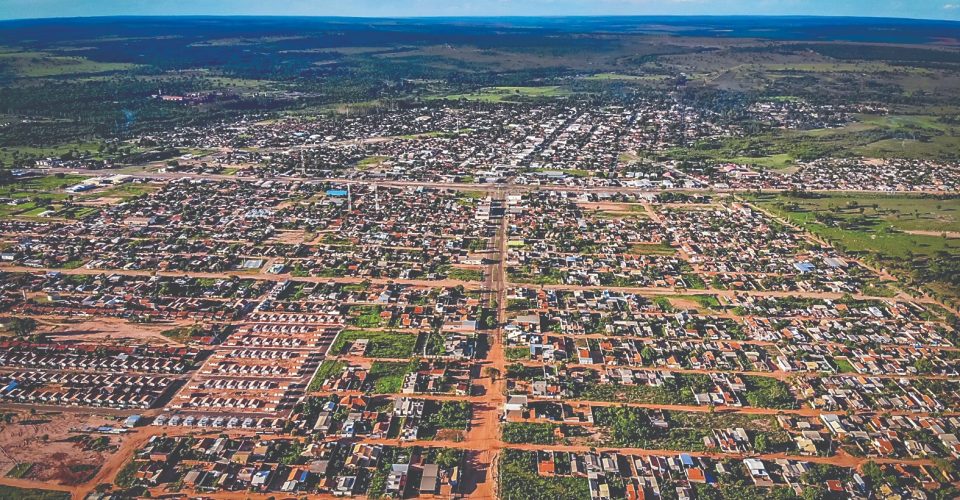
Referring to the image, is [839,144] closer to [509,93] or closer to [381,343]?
[509,93]

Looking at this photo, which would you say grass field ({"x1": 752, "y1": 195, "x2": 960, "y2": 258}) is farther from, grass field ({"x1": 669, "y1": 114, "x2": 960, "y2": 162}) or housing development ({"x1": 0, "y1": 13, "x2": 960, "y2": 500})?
grass field ({"x1": 669, "y1": 114, "x2": 960, "y2": 162})

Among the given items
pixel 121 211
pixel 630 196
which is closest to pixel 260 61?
pixel 121 211

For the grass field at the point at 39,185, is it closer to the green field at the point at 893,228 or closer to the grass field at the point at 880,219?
the green field at the point at 893,228

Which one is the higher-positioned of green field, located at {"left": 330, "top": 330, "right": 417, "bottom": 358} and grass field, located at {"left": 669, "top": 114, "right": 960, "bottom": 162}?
grass field, located at {"left": 669, "top": 114, "right": 960, "bottom": 162}

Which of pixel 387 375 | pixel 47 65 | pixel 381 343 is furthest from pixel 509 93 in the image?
pixel 47 65

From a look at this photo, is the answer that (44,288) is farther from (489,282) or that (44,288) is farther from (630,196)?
(630,196)

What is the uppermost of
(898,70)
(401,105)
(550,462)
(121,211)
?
(898,70)

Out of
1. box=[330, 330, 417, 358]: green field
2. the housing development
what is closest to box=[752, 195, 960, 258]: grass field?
the housing development

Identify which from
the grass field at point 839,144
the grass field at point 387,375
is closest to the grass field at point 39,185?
the grass field at point 387,375
